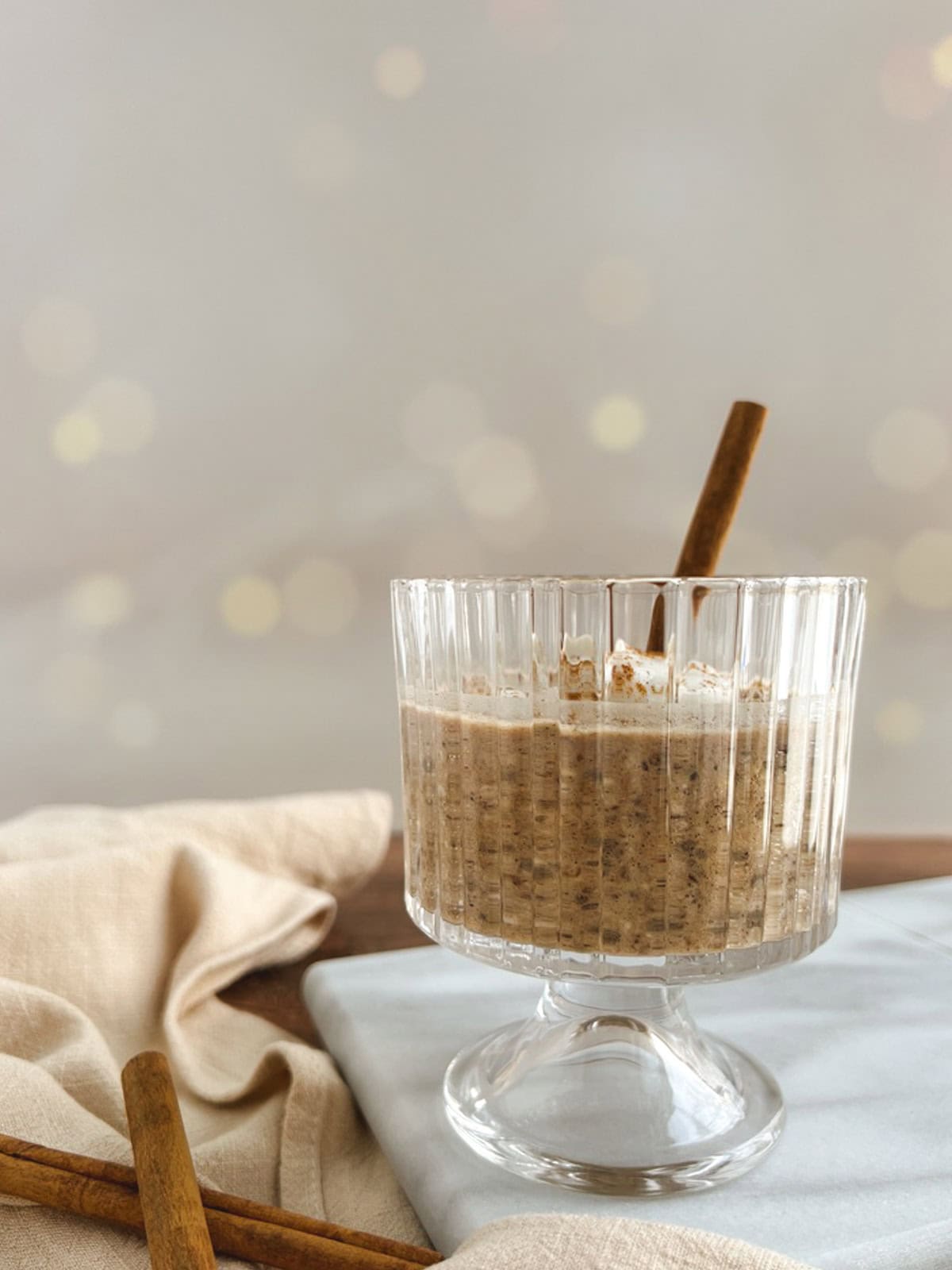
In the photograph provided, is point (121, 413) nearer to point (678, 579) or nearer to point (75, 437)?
point (75, 437)

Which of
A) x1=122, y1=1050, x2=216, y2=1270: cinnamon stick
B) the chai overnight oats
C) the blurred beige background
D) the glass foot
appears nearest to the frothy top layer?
the chai overnight oats

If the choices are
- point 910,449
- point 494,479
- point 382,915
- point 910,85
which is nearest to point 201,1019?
point 382,915

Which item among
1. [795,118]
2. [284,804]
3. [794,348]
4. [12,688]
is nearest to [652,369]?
[794,348]

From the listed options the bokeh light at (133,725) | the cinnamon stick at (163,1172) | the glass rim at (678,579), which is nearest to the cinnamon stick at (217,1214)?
the cinnamon stick at (163,1172)

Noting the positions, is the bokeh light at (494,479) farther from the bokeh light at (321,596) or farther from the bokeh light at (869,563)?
the bokeh light at (869,563)

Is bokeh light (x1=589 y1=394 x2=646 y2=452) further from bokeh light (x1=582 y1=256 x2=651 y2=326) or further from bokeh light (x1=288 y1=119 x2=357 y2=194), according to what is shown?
bokeh light (x1=288 y1=119 x2=357 y2=194)
